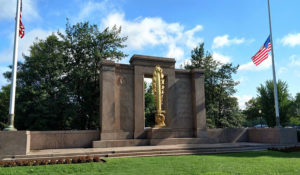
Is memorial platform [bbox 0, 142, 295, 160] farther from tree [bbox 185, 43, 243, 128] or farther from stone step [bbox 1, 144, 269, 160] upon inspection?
tree [bbox 185, 43, 243, 128]

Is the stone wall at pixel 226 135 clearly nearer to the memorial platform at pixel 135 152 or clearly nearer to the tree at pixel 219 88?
the memorial platform at pixel 135 152

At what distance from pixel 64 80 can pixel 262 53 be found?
18768 millimetres

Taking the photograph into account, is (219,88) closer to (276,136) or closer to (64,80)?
(276,136)

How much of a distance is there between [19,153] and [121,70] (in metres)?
8.72

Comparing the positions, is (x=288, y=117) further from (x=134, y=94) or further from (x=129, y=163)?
(x=129, y=163)

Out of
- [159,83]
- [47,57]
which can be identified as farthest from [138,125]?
[47,57]

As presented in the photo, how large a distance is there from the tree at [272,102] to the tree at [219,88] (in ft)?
11.1

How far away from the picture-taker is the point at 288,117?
86.1 feet

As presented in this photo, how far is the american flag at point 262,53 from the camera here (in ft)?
58.6

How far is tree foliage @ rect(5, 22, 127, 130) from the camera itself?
72.8ft

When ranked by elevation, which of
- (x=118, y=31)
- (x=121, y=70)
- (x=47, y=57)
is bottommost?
(x=121, y=70)

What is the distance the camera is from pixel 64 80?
970 inches

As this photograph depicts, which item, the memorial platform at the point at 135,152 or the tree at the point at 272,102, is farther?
the tree at the point at 272,102

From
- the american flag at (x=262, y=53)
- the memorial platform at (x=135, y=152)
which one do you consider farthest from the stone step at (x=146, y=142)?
the american flag at (x=262, y=53)
